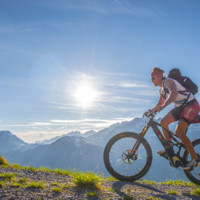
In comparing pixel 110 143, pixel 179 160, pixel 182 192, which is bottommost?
pixel 182 192

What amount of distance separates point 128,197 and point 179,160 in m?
2.53

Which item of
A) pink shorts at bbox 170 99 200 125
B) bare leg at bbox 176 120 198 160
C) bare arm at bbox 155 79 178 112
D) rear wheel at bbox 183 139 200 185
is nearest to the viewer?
bare arm at bbox 155 79 178 112

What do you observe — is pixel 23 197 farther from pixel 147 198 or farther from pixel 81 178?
pixel 147 198

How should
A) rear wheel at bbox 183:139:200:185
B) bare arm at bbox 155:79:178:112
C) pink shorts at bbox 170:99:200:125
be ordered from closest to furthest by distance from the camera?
bare arm at bbox 155:79:178:112 < pink shorts at bbox 170:99:200:125 < rear wheel at bbox 183:139:200:185

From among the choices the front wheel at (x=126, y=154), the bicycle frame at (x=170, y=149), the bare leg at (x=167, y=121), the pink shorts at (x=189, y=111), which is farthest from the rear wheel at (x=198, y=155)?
the front wheel at (x=126, y=154)

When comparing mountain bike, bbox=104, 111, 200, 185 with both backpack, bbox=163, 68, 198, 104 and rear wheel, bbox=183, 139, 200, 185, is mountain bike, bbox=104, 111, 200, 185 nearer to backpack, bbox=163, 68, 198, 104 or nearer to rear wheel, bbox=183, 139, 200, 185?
rear wheel, bbox=183, 139, 200, 185

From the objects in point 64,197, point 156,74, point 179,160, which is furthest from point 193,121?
point 64,197

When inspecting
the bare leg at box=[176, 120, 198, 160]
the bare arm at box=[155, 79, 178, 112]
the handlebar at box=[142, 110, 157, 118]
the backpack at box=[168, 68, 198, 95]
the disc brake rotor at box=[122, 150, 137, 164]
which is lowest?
the disc brake rotor at box=[122, 150, 137, 164]

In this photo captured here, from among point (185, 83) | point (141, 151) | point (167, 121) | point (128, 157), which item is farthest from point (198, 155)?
point (185, 83)

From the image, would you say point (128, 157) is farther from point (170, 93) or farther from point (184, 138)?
point (170, 93)

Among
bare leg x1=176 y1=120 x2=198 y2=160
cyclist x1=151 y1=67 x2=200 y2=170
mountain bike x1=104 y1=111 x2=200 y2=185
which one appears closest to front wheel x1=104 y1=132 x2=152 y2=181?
mountain bike x1=104 y1=111 x2=200 y2=185

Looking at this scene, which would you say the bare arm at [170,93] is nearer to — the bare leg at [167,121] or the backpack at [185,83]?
the backpack at [185,83]

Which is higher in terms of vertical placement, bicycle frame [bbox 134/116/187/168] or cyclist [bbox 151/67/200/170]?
cyclist [bbox 151/67/200/170]

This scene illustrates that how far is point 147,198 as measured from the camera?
4.11 meters
